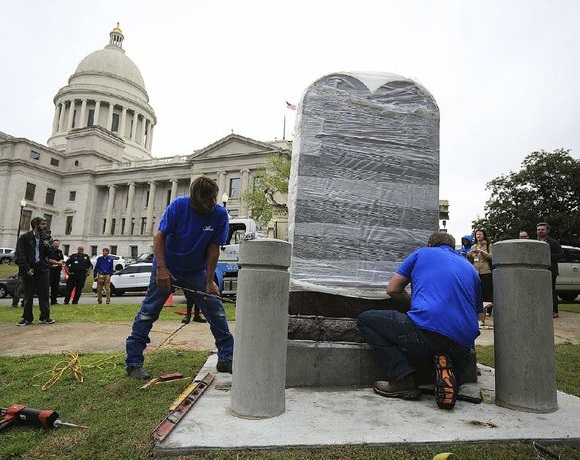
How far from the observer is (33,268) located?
805 cm

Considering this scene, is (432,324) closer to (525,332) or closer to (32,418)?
(525,332)

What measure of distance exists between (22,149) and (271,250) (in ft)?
230

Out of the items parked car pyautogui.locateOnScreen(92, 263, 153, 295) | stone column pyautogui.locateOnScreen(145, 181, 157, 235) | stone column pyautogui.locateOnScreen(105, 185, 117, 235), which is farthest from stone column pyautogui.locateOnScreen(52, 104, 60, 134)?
parked car pyautogui.locateOnScreen(92, 263, 153, 295)

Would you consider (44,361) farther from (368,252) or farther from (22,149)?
(22,149)

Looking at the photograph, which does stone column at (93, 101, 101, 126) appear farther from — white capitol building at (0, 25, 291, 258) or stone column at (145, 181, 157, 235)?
stone column at (145, 181, 157, 235)

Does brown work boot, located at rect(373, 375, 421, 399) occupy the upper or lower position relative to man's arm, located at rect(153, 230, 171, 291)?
lower

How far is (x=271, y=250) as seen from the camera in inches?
114

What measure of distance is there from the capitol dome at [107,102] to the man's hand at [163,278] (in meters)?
71.4

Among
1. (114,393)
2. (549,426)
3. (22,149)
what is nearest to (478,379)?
(549,426)

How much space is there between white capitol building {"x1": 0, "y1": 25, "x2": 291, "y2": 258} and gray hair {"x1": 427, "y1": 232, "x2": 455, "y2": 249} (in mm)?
47659

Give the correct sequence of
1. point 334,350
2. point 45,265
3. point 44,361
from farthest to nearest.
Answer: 1. point 45,265
2. point 44,361
3. point 334,350

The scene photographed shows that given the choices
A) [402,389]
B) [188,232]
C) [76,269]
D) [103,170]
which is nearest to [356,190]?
[188,232]

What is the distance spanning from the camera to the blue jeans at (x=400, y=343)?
3.24m

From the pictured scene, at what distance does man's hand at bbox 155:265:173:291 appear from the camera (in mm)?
3908
